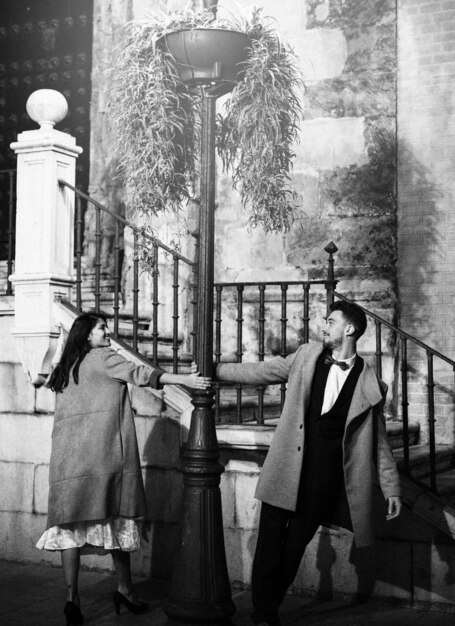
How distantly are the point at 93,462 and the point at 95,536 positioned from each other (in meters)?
0.44

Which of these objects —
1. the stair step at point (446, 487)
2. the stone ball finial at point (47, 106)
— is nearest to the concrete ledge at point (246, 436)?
the stair step at point (446, 487)

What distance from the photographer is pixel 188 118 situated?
621cm

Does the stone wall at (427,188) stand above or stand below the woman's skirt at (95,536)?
above

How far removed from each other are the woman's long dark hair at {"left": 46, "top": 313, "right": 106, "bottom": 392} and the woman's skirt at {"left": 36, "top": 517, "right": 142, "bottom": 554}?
83 centimetres

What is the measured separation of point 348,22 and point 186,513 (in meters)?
5.63

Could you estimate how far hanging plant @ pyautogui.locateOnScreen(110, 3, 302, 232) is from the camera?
590cm

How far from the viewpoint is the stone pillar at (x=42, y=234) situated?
7559mm

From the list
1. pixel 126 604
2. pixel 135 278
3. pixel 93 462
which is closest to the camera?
pixel 93 462

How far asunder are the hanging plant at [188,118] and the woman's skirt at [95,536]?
1.93m

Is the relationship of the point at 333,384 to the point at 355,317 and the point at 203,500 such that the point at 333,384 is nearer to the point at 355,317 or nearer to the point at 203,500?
the point at 355,317

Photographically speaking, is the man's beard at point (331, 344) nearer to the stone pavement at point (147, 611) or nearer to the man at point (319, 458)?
the man at point (319, 458)

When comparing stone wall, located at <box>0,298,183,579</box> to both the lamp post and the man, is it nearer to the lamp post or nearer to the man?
the lamp post

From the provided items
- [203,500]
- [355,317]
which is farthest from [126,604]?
[355,317]

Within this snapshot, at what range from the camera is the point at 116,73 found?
6.15 metres
